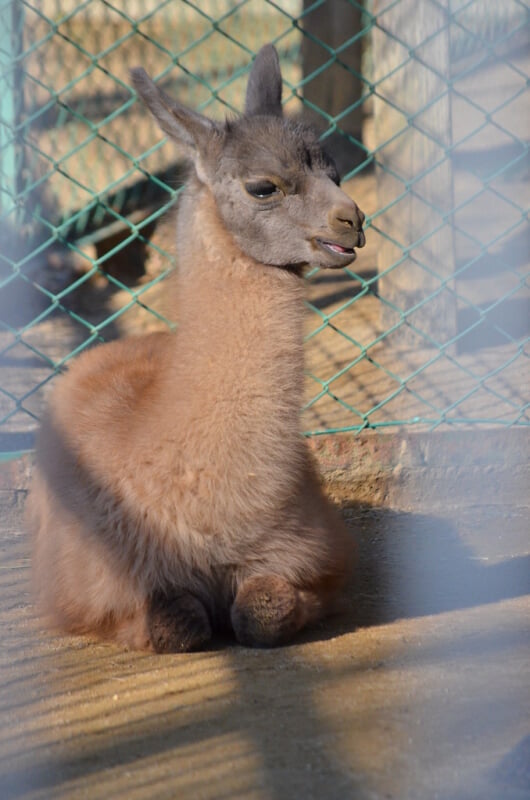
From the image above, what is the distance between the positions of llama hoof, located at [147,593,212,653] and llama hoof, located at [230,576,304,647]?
3.6 inches

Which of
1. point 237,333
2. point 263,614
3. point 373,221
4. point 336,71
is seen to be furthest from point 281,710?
point 336,71

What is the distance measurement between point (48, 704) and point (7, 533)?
163 centimetres

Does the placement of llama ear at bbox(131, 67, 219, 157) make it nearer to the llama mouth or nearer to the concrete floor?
the llama mouth

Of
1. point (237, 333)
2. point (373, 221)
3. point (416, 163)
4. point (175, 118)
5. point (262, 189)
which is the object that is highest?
point (175, 118)

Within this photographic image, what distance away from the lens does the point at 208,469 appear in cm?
281

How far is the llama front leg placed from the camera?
2.85 m

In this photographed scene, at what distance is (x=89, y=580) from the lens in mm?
2949

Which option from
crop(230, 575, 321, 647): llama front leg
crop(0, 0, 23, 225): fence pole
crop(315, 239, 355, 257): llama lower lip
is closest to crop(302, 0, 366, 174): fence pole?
crop(0, 0, 23, 225): fence pole

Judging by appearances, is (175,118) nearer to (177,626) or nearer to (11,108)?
(177,626)

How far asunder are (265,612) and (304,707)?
451 mm

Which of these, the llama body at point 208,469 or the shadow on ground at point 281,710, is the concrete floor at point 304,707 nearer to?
the shadow on ground at point 281,710

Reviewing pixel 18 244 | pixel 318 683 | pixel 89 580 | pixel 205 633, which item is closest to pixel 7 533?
pixel 89 580

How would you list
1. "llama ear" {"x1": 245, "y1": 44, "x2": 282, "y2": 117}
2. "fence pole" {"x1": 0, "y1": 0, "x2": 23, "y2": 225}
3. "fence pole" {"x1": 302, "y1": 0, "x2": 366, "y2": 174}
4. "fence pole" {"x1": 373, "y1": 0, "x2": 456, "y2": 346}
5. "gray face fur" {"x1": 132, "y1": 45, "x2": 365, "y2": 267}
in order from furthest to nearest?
"fence pole" {"x1": 302, "y1": 0, "x2": 366, "y2": 174}, "fence pole" {"x1": 0, "y1": 0, "x2": 23, "y2": 225}, "fence pole" {"x1": 373, "y1": 0, "x2": 456, "y2": 346}, "llama ear" {"x1": 245, "y1": 44, "x2": 282, "y2": 117}, "gray face fur" {"x1": 132, "y1": 45, "x2": 365, "y2": 267}

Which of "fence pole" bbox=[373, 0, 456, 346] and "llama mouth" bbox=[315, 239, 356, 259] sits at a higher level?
"llama mouth" bbox=[315, 239, 356, 259]
